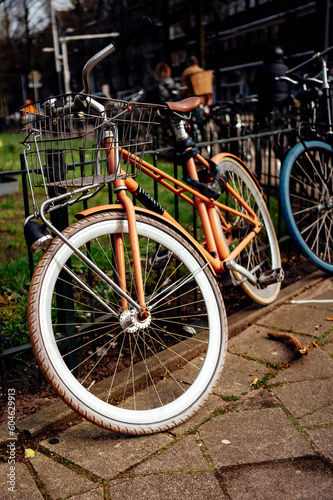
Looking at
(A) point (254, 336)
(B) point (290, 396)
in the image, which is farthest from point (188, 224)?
(B) point (290, 396)

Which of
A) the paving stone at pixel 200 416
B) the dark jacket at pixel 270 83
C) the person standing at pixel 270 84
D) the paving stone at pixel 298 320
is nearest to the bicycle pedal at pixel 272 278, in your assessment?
the paving stone at pixel 298 320

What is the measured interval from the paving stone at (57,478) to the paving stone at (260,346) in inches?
49.3

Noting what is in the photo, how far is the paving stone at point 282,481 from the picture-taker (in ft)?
5.81

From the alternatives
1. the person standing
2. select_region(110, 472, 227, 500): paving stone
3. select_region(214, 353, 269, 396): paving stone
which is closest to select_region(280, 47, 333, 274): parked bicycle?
select_region(214, 353, 269, 396): paving stone

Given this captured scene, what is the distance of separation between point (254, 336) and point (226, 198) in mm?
881

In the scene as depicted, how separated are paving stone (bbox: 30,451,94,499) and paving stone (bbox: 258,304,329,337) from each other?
1.68 m

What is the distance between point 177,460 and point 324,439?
1.98ft

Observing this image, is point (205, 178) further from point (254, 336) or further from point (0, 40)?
A: point (0, 40)

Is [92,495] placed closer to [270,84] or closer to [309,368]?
[309,368]

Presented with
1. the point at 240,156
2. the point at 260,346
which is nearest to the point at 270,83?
the point at 240,156

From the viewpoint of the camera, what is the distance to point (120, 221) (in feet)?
7.00

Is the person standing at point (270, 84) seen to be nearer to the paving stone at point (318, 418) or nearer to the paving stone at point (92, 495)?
the paving stone at point (318, 418)

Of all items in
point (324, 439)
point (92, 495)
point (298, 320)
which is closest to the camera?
point (92, 495)

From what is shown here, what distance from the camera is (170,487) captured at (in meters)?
1.83
